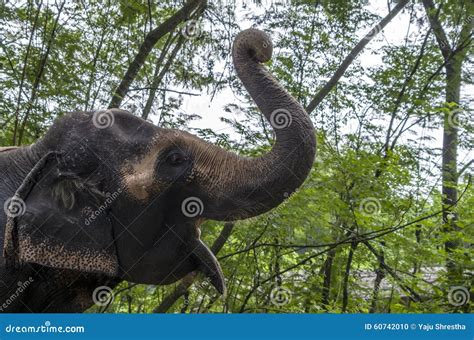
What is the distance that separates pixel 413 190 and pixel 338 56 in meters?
1.57

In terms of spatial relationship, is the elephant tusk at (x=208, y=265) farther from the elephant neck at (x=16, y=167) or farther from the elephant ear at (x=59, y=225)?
the elephant neck at (x=16, y=167)

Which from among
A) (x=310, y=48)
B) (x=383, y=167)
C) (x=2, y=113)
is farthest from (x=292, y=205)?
(x=2, y=113)

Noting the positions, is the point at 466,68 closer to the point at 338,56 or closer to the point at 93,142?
the point at 338,56

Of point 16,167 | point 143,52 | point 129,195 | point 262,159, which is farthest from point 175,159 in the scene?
point 143,52

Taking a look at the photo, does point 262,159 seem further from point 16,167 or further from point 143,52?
point 143,52

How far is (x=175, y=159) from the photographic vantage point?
85.4 inches

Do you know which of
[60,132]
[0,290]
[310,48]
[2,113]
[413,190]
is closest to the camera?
[0,290]

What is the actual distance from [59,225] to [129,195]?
10.1 inches

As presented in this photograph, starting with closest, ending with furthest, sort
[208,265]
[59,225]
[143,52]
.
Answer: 1. [59,225]
2. [208,265]
3. [143,52]

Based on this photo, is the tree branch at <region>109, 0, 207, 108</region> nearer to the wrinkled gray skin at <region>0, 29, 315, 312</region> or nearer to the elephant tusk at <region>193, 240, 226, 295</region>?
the wrinkled gray skin at <region>0, 29, 315, 312</region>

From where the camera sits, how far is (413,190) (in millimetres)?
5402

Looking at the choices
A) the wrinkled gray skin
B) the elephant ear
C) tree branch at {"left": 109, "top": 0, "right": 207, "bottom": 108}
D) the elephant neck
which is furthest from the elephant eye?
tree branch at {"left": 109, "top": 0, "right": 207, "bottom": 108}

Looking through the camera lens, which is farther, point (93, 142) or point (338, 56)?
point (338, 56)

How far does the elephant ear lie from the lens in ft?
6.54
